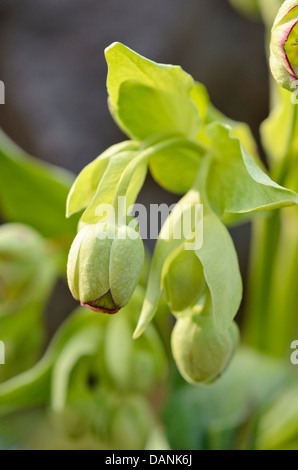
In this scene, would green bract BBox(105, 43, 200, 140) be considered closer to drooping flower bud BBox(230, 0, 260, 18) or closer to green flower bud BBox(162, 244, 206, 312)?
green flower bud BBox(162, 244, 206, 312)

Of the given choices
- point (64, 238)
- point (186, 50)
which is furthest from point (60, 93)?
point (64, 238)

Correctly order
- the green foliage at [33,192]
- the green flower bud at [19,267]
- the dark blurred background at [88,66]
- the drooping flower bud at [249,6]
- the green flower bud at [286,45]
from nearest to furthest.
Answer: the green flower bud at [286,45] < the green flower bud at [19,267] < the green foliage at [33,192] < the drooping flower bud at [249,6] < the dark blurred background at [88,66]

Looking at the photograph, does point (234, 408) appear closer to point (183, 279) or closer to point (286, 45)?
point (183, 279)

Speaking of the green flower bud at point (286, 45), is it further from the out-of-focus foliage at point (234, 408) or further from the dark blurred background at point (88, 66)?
the dark blurred background at point (88, 66)

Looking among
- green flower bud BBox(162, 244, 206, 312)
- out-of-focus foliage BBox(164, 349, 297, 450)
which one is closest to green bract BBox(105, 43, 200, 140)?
green flower bud BBox(162, 244, 206, 312)

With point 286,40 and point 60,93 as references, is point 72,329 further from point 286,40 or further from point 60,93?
point 60,93

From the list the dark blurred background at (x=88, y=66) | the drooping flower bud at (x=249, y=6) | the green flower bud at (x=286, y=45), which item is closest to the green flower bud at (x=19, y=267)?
the green flower bud at (x=286, y=45)
